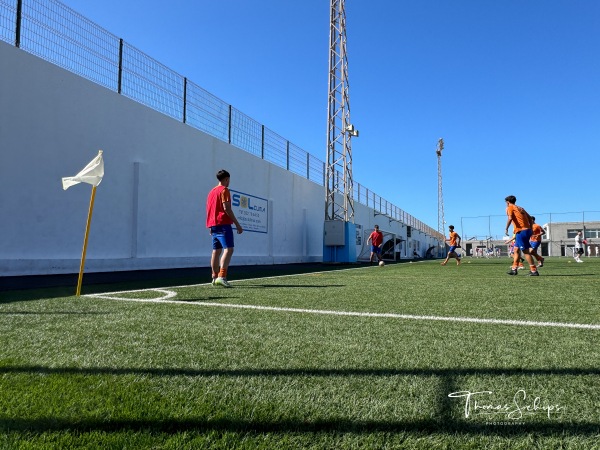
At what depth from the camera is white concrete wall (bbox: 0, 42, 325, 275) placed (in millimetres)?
8148

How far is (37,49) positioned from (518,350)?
34.4ft

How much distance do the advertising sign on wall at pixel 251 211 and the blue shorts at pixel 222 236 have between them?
910 cm

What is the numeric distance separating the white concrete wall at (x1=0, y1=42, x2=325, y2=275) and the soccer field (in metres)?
6.16

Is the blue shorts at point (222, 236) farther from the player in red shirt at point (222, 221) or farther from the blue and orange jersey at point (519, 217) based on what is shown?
the blue and orange jersey at point (519, 217)

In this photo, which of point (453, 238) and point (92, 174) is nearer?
point (92, 174)

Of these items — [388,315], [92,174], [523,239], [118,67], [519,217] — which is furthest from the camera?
[118,67]

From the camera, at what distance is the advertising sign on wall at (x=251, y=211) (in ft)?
50.9

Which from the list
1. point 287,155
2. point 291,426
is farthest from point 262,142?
point 291,426

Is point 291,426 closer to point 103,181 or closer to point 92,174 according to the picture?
point 92,174

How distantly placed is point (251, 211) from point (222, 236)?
423 inches

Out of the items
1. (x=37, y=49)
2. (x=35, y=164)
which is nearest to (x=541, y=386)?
(x=35, y=164)

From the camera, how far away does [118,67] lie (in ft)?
35.8

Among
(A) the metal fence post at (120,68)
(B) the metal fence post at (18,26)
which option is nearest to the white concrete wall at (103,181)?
(B) the metal fence post at (18,26)

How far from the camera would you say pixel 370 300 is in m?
4.34
